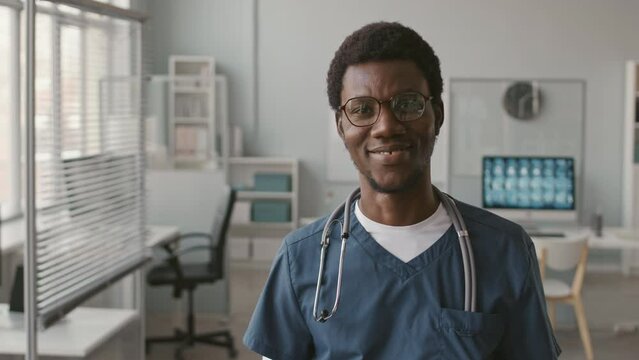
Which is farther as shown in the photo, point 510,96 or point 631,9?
point 631,9

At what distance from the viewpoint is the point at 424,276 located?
1094 millimetres

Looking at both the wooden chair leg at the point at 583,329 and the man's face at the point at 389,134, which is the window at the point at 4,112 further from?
the wooden chair leg at the point at 583,329

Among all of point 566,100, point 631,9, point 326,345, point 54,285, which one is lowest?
point 54,285

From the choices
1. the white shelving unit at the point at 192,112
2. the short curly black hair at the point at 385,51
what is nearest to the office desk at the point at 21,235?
the white shelving unit at the point at 192,112

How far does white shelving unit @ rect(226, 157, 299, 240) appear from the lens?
5.78 metres

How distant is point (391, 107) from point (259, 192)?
190 inches

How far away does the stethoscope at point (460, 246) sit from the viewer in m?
1.06

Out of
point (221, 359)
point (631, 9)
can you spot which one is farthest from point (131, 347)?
point (631, 9)

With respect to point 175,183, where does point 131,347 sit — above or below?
below

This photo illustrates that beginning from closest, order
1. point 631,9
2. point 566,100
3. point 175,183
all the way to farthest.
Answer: point 175,183, point 566,100, point 631,9

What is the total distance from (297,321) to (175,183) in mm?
3417

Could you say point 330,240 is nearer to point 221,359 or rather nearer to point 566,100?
point 221,359

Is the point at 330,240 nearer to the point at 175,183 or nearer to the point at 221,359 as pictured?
the point at 221,359

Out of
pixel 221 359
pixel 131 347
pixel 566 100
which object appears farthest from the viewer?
pixel 566 100
